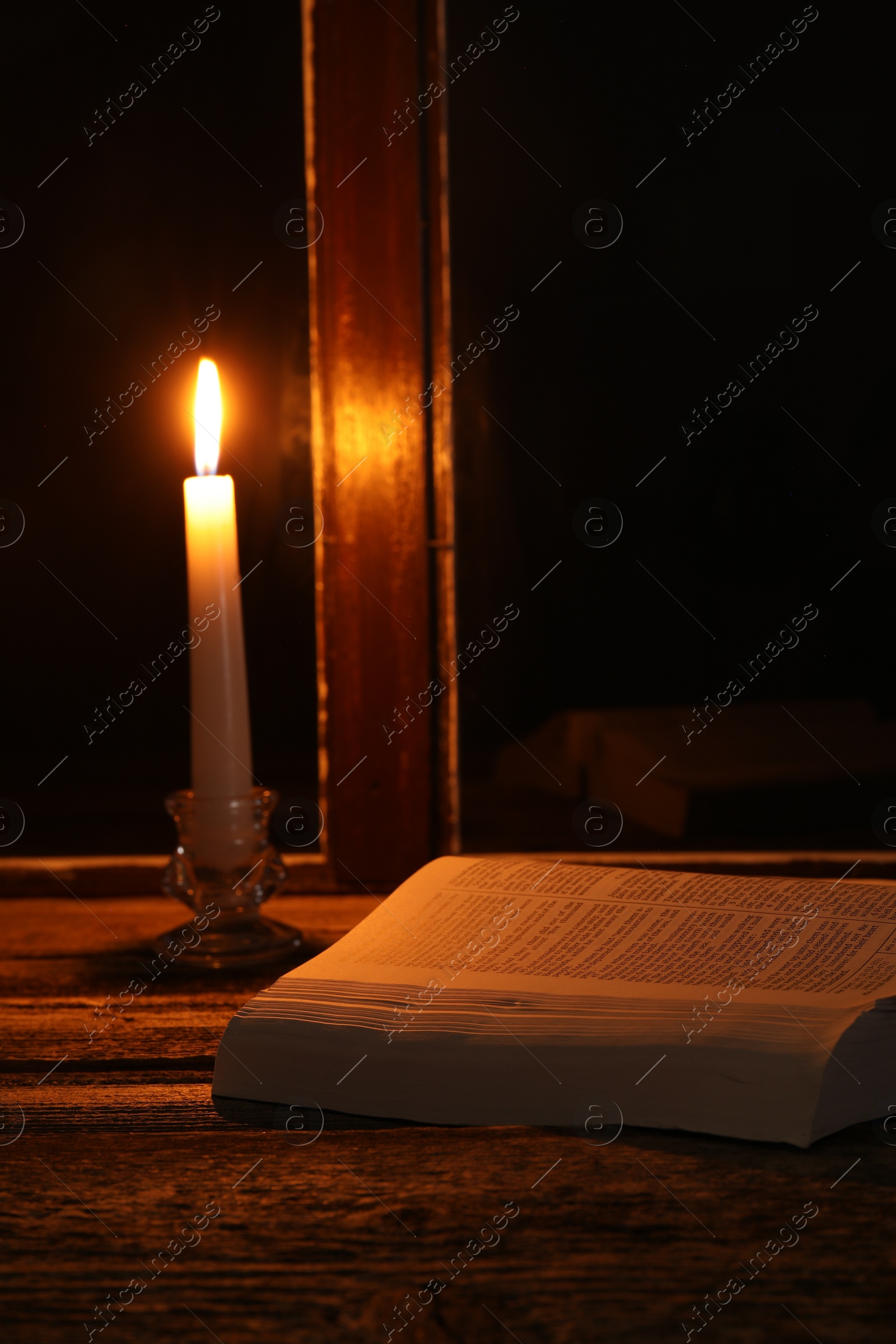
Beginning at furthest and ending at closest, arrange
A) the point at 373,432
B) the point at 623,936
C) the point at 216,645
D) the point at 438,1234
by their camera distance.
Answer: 1. the point at 373,432
2. the point at 216,645
3. the point at 623,936
4. the point at 438,1234

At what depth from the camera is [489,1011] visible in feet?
1.94

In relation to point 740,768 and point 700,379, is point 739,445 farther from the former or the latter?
point 740,768

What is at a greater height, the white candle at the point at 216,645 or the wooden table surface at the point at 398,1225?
the white candle at the point at 216,645

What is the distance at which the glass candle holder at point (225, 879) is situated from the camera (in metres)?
0.87

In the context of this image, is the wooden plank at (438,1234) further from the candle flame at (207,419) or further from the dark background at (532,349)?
the dark background at (532,349)

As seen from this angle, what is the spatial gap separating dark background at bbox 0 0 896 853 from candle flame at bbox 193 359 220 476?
0.18 metres

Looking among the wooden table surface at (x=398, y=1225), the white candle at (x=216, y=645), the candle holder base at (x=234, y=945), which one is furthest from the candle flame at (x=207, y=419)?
the wooden table surface at (x=398, y=1225)

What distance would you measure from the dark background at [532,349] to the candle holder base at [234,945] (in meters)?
0.24

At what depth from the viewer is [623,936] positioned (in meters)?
0.69

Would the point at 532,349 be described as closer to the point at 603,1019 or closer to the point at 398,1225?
the point at 603,1019

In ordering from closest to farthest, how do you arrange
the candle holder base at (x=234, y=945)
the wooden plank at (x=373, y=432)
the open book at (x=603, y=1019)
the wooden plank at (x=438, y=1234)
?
the wooden plank at (x=438, y=1234) < the open book at (x=603, y=1019) < the candle holder base at (x=234, y=945) < the wooden plank at (x=373, y=432)

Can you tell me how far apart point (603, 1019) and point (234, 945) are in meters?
0.37

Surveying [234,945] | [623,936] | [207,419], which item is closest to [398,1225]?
[623,936]

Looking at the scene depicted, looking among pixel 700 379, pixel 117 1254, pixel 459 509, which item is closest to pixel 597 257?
pixel 700 379
